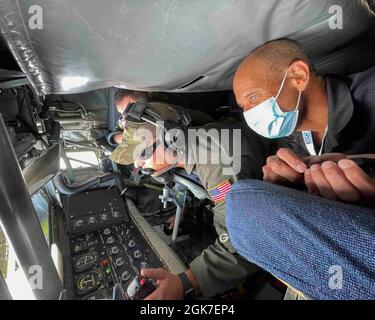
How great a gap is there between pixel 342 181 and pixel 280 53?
81 cm

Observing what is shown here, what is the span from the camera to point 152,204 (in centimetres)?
269

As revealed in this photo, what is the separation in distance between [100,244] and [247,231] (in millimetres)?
1480

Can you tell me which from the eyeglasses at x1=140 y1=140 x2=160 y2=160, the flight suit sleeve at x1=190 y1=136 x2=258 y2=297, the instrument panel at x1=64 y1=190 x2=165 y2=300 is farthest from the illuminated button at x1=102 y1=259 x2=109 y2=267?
the eyeglasses at x1=140 y1=140 x2=160 y2=160

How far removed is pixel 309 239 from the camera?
37cm

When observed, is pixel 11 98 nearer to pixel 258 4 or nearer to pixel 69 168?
pixel 258 4

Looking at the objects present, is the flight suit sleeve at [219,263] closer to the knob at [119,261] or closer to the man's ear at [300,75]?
the knob at [119,261]

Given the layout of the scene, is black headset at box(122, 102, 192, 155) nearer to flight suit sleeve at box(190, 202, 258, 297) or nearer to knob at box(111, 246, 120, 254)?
flight suit sleeve at box(190, 202, 258, 297)

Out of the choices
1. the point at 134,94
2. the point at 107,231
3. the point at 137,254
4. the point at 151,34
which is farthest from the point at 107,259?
the point at 151,34

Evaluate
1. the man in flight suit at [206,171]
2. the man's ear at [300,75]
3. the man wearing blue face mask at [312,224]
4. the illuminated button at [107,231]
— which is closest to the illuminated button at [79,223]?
the illuminated button at [107,231]

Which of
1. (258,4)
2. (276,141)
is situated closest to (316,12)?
(258,4)

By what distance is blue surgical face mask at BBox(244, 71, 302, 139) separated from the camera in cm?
117

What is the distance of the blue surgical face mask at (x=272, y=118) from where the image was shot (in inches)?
46.3

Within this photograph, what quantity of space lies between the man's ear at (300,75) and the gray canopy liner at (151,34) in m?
0.09

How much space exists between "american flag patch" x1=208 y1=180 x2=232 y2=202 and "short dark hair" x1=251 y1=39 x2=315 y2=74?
65 centimetres
